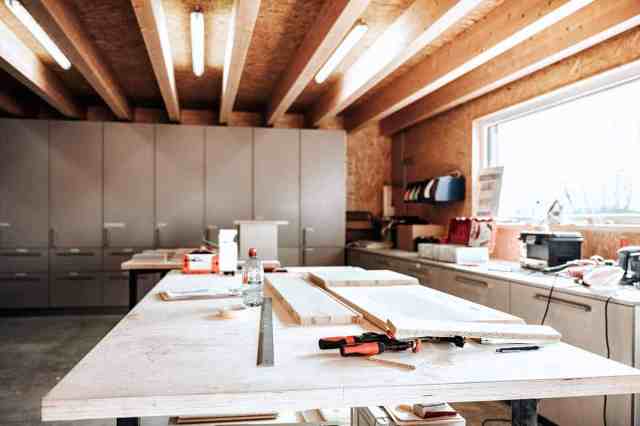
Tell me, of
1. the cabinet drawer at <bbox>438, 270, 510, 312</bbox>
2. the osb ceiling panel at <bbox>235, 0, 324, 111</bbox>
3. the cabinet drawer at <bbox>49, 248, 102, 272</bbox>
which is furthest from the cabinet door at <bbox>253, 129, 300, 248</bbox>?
the cabinet drawer at <bbox>438, 270, 510, 312</bbox>

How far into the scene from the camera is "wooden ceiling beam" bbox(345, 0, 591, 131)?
3.01 metres

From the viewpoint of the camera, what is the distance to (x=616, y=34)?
3.30m

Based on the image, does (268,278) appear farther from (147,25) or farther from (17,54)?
(17,54)

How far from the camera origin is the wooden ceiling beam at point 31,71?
13.3 ft

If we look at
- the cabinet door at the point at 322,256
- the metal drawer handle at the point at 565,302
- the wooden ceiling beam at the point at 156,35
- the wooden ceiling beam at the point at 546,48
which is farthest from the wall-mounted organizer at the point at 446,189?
the wooden ceiling beam at the point at 156,35

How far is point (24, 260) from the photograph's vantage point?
5875 millimetres

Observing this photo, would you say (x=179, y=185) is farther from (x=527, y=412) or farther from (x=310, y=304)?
(x=527, y=412)

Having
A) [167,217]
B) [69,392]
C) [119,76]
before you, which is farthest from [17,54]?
[69,392]

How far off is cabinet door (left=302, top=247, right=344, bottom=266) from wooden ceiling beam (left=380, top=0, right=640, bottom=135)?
7.51ft

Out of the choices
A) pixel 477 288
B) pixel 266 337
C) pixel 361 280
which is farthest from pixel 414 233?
pixel 266 337

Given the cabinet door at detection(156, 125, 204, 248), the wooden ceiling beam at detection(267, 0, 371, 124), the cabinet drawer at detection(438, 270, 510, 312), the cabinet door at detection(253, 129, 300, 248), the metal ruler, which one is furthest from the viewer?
the cabinet door at detection(253, 129, 300, 248)

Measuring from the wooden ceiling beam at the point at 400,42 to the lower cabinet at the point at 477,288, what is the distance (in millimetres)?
1793

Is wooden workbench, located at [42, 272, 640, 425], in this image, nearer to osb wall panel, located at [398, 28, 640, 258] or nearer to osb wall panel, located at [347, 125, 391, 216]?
osb wall panel, located at [398, 28, 640, 258]

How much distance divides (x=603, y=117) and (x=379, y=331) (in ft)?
10.3
